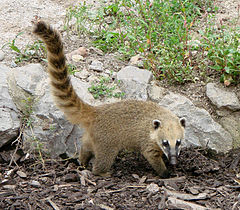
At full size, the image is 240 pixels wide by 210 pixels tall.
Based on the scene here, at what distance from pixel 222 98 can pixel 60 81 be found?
8.44ft

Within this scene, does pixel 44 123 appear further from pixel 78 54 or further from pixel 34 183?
pixel 78 54

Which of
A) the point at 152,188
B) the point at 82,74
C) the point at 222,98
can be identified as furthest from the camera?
the point at 82,74

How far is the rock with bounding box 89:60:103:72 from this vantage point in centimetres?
629

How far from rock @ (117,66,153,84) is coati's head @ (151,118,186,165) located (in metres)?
1.09

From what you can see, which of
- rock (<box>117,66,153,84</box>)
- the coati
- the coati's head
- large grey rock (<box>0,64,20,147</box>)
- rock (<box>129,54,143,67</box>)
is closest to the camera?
the coati's head

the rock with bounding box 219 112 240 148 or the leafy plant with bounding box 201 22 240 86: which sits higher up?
the leafy plant with bounding box 201 22 240 86

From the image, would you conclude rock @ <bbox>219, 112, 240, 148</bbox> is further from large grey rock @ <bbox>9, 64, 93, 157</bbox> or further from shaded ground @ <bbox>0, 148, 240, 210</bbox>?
large grey rock @ <bbox>9, 64, 93, 157</bbox>

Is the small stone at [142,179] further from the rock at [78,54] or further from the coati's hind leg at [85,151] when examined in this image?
the rock at [78,54]

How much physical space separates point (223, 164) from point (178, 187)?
103 cm

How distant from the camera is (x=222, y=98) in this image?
583 cm

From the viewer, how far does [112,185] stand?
475 centimetres

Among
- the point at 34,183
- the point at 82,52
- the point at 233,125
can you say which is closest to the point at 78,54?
the point at 82,52

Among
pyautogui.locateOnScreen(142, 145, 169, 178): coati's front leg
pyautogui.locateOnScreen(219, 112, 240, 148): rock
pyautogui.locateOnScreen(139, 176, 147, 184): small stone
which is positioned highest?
pyautogui.locateOnScreen(219, 112, 240, 148): rock

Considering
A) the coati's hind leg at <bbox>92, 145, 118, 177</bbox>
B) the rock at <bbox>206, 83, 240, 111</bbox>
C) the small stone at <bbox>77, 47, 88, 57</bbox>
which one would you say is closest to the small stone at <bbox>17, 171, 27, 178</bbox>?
the coati's hind leg at <bbox>92, 145, 118, 177</bbox>
